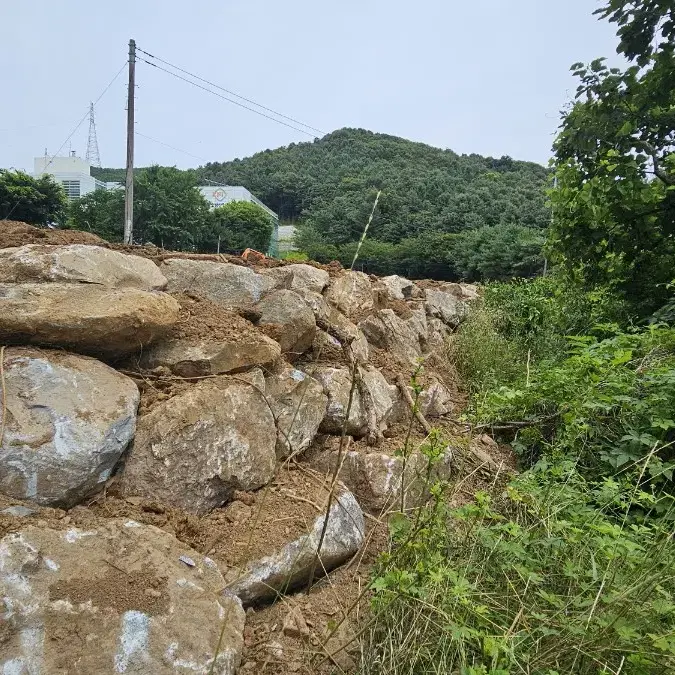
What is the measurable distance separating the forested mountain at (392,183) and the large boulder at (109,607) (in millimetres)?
16458

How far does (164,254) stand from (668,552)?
336cm

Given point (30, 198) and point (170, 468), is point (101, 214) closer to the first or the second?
point (30, 198)

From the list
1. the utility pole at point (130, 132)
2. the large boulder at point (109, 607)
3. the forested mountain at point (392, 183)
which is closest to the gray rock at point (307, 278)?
the large boulder at point (109, 607)

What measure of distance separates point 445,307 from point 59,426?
551cm

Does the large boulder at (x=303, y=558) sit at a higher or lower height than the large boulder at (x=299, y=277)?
lower

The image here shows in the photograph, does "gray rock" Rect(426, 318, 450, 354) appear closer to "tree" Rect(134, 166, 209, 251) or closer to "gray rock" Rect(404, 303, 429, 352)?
"gray rock" Rect(404, 303, 429, 352)

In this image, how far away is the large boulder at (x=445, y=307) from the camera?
21.7ft

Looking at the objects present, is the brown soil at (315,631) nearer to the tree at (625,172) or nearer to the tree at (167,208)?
the tree at (625,172)

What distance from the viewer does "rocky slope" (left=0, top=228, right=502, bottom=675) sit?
1.67 m

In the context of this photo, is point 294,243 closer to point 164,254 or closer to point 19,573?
point 164,254

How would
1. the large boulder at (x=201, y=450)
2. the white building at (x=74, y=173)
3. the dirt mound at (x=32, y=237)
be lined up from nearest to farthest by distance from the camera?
the large boulder at (x=201, y=450) < the dirt mound at (x=32, y=237) < the white building at (x=74, y=173)

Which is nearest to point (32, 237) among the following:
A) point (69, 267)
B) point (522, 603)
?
point (69, 267)

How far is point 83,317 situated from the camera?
7.63ft

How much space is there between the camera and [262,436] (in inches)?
103
